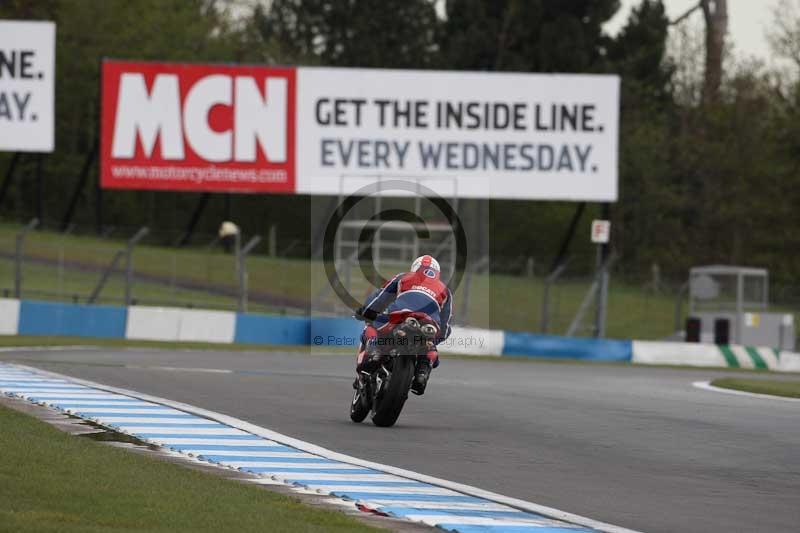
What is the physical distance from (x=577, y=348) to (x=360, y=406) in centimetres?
2013

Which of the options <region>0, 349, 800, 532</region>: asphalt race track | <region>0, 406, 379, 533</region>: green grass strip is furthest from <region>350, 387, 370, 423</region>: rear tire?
<region>0, 406, 379, 533</region>: green grass strip

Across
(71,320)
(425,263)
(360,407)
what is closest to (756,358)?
(71,320)

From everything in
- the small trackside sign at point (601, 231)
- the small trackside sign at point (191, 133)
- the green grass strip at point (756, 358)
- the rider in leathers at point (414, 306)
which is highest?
the small trackside sign at point (191, 133)

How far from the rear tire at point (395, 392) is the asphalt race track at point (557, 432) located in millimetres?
182

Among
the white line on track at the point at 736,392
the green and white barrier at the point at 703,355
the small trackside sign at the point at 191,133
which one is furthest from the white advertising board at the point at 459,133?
the white line on track at the point at 736,392

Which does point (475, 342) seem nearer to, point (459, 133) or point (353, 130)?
point (459, 133)

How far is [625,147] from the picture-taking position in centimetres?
6431

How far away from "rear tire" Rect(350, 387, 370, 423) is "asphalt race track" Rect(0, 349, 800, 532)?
0.17 metres

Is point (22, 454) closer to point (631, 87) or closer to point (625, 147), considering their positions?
point (625, 147)

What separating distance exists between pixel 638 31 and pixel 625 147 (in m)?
11.1

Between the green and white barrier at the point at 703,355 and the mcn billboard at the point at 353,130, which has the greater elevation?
the mcn billboard at the point at 353,130

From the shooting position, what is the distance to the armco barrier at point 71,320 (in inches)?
1240

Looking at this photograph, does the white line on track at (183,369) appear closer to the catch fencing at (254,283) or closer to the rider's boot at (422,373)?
the rider's boot at (422,373)

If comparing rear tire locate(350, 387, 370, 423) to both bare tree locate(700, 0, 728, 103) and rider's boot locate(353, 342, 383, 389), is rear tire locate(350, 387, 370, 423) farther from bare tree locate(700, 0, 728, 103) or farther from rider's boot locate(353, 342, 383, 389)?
bare tree locate(700, 0, 728, 103)
